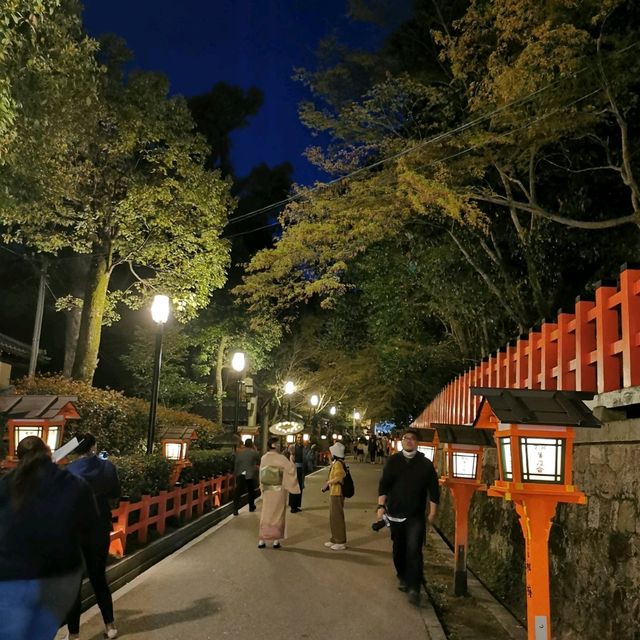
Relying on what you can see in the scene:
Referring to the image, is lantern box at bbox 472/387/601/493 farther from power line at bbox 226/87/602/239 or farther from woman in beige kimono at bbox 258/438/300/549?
power line at bbox 226/87/602/239

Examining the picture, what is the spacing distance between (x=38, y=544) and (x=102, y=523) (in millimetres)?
2493

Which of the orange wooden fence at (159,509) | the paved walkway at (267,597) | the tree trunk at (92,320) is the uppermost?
the tree trunk at (92,320)

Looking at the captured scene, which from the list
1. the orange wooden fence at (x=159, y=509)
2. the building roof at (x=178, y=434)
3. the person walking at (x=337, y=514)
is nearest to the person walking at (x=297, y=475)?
the orange wooden fence at (x=159, y=509)

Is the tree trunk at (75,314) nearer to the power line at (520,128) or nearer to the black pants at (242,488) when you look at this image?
the black pants at (242,488)

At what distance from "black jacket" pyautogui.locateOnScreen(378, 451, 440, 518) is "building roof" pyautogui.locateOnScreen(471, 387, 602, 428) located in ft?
7.62

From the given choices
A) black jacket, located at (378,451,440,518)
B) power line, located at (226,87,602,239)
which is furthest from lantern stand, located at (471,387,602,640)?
power line, located at (226,87,602,239)

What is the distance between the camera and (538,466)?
4883 millimetres

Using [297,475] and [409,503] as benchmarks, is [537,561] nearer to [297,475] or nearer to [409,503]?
[409,503]

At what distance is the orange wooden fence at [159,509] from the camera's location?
27.5 ft

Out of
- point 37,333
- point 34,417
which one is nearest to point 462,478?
point 34,417

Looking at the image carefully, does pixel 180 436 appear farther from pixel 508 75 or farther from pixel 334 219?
pixel 508 75

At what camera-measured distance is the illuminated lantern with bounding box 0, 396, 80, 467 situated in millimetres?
7680

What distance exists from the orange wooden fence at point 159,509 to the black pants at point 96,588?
2853mm

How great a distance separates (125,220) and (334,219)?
715cm
